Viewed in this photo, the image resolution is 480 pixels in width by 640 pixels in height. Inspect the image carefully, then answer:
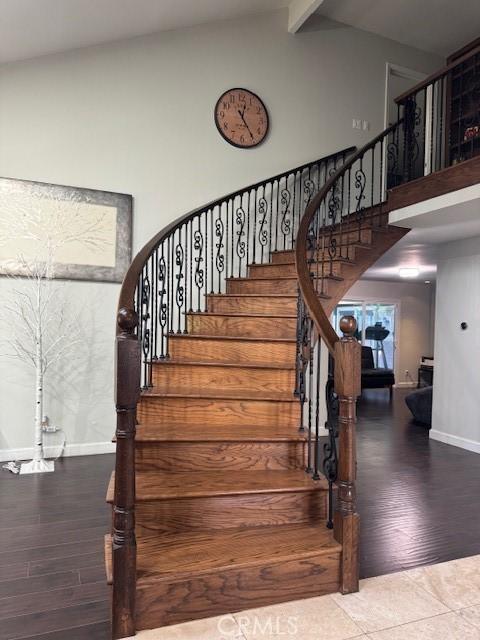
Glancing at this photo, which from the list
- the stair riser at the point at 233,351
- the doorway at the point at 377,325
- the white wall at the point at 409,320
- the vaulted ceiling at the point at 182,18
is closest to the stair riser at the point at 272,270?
the stair riser at the point at 233,351

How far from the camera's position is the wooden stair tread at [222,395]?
113 inches

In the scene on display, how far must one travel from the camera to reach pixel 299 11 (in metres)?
5.10

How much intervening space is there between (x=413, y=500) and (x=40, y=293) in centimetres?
354

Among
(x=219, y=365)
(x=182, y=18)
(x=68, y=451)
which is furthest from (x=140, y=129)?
(x=68, y=451)

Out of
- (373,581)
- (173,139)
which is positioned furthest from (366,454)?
(173,139)

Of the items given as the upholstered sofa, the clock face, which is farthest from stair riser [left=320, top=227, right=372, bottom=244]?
the upholstered sofa

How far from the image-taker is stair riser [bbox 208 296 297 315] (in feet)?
13.2

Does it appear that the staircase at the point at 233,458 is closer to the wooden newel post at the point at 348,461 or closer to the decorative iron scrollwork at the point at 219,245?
the wooden newel post at the point at 348,461

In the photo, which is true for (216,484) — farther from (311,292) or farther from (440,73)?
(440,73)

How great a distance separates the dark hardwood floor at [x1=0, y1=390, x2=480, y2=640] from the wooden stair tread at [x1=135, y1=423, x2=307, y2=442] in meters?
0.70

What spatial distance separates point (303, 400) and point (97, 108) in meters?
3.43

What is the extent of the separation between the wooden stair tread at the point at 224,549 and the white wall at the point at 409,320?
8.21 metres

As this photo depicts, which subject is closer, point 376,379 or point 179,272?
point 179,272

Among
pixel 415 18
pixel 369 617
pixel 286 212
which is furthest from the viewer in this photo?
pixel 415 18
